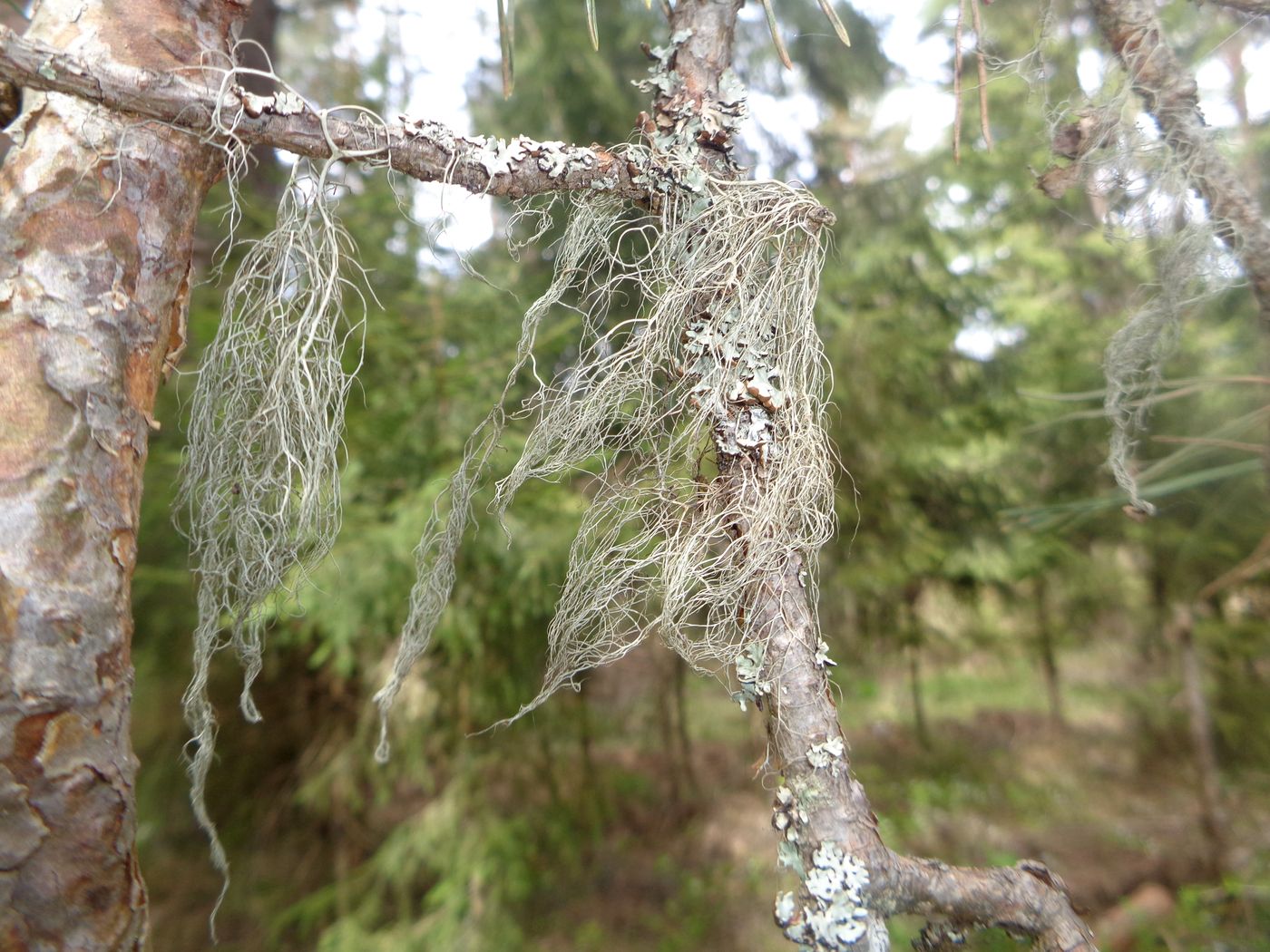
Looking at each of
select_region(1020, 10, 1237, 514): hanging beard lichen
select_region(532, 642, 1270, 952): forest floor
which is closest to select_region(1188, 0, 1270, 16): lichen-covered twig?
select_region(1020, 10, 1237, 514): hanging beard lichen

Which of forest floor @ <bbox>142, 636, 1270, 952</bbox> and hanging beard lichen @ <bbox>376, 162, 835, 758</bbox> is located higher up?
hanging beard lichen @ <bbox>376, 162, 835, 758</bbox>

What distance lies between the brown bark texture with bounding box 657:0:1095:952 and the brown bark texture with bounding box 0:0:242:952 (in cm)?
77

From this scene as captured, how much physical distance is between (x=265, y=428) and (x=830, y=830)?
0.93m

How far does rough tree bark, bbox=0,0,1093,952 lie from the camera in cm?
87

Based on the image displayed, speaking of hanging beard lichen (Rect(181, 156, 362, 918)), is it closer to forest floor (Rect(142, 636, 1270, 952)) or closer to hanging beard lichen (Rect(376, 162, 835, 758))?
hanging beard lichen (Rect(376, 162, 835, 758))

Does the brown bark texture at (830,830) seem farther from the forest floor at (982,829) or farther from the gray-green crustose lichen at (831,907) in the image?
the forest floor at (982,829)

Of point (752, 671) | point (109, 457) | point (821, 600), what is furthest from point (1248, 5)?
point (821, 600)

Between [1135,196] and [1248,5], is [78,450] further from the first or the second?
[1248,5]

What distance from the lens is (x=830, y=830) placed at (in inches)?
39.9

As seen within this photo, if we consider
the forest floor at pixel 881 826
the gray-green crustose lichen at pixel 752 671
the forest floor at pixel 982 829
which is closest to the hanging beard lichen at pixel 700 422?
the gray-green crustose lichen at pixel 752 671

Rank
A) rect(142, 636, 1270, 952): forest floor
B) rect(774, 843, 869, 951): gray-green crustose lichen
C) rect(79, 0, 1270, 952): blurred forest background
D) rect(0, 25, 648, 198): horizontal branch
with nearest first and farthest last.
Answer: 1. rect(0, 25, 648, 198): horizontal branch
2. rect(774, 843, 869, 951): gray-green crustose lichen
3. rect(79, 0, 1270, 952): blurred forest background
4. rect(142, 636, 1270, 952): forest floor

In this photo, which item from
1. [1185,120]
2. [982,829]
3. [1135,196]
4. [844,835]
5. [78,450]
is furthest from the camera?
[982,829]

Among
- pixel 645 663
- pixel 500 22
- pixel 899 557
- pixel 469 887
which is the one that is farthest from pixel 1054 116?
pixel 645 663

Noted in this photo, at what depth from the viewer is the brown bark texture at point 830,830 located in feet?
3.28
